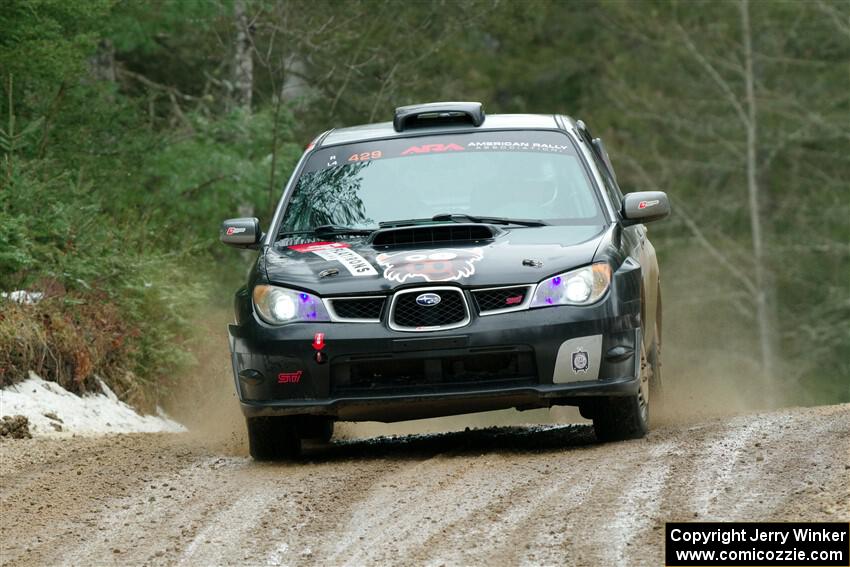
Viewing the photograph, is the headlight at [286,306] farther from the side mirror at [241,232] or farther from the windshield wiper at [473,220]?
the windshield wiper at [473,220]

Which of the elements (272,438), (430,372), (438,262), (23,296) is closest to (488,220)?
(438,262)

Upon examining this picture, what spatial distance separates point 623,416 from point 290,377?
71.8 inches

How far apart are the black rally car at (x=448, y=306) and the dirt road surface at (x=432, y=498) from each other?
0.35 m

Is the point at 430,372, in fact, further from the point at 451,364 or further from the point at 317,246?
the point at 317,246

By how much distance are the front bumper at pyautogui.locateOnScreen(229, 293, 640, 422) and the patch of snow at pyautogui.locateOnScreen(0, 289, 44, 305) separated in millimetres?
5059


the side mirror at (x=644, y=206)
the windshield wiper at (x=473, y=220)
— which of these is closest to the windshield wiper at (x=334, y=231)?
the windshield wiper at (x=473, y=220)

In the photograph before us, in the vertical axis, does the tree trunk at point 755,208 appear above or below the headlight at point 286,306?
below

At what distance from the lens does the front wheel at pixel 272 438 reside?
335 inches

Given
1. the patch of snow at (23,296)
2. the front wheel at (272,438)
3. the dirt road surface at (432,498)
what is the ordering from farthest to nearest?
1. the patch of snow at (23,296)
2. the front wheel at (272,438)
3. the dirt road surface at (432,498)

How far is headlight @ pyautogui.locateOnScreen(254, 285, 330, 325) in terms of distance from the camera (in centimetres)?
796

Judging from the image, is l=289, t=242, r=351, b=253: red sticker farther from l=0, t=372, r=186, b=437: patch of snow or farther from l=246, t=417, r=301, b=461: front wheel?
l=0, t=372, r=186, b=437: patch of snow

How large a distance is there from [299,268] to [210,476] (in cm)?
119

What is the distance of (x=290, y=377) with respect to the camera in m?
8.02

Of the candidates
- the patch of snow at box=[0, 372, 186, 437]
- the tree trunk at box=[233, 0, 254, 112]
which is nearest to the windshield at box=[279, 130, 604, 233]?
the patch of snow at box=[0, 372, 186, 437]
